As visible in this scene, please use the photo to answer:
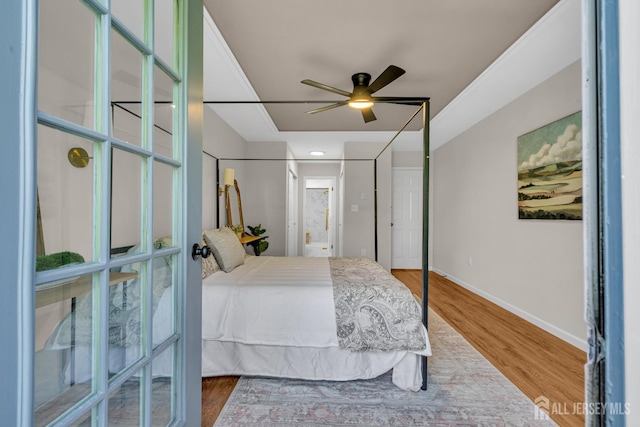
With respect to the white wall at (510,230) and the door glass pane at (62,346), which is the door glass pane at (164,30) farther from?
the white wall at (510,230)

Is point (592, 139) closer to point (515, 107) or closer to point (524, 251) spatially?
point (524, 251)

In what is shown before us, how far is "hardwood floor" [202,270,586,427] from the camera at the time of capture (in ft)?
5.91

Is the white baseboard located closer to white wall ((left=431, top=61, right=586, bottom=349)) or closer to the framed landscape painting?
white wall ((left=431, top=61, right=586, bottom=349))

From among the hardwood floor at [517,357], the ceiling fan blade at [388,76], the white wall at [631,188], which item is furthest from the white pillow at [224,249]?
the white wall at [631,188]

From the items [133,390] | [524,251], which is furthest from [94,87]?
[524,251]

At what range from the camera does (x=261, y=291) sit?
2.04 metres

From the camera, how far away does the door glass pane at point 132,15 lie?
2.57 ft

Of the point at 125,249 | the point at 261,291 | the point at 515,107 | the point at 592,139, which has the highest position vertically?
the point at 515,107

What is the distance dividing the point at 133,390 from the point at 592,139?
1144mm

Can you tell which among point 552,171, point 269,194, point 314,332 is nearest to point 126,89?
point 314,332

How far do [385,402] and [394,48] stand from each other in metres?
2.49

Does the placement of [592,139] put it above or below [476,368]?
above

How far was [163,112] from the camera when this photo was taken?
0.99 metres

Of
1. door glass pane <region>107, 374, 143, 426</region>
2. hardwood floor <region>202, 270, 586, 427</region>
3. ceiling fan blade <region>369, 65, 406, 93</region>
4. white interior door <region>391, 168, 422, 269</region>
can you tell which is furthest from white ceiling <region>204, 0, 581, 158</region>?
hardwood floor <region>202, 270, 586, 427</region>
